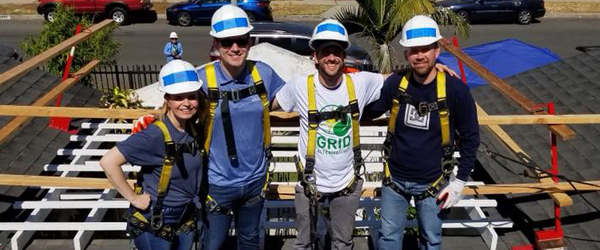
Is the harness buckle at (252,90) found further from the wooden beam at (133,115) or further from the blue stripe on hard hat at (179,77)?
the wooden beam at (133,115)

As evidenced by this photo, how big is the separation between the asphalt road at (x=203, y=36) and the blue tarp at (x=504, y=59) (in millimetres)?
7299

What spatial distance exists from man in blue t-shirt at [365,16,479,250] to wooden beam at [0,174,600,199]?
2.91ft

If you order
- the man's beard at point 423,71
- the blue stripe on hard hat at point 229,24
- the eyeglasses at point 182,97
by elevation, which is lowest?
the eyeglasses at point 182,97

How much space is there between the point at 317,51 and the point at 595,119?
3055 millimetres

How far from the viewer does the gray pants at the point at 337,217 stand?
200 inches

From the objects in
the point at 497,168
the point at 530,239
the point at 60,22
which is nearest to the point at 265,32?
the point at 60,22

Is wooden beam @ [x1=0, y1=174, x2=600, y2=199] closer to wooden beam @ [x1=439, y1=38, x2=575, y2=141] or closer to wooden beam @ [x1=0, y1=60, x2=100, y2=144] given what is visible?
wooden beam @ [x1=439, y1=38, x2=575, y2=141]

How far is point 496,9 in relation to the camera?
2770 cm

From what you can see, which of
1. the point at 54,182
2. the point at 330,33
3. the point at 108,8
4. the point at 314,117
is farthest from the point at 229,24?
the point at 108,8

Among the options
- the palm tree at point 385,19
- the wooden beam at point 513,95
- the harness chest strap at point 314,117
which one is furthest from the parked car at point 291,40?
the harness chest strap at point 314,117

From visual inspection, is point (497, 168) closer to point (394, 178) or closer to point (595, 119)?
point (595, 119)

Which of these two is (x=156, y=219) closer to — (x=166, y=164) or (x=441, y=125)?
(x=166, y=164)

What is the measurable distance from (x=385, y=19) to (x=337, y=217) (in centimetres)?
1034

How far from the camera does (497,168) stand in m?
7.70
